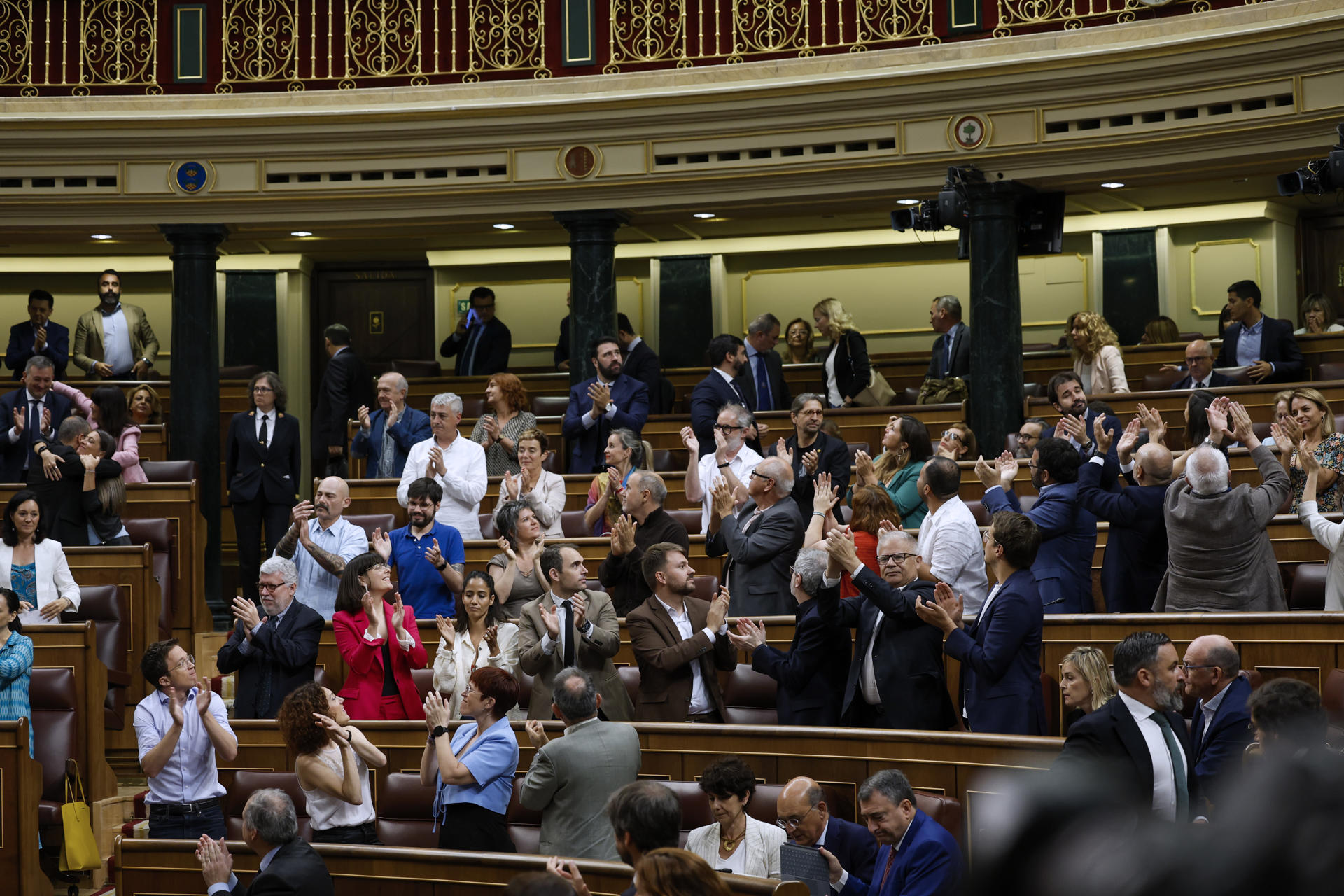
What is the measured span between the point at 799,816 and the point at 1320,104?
6.21 m

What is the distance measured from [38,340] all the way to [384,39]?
308cm

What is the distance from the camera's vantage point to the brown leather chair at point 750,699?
215 inches

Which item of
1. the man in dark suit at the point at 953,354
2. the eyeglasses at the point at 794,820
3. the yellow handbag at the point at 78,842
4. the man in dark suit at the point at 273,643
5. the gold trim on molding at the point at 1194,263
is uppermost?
the gold trim on molding at the point at 1194,263

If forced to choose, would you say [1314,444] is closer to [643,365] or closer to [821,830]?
[821,830]

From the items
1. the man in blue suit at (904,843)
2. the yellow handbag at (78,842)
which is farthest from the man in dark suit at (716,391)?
the man in blue suit at (904,843)

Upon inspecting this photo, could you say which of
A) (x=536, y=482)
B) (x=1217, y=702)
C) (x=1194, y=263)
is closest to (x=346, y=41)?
(x=536, y=482)

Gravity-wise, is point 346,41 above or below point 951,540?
above

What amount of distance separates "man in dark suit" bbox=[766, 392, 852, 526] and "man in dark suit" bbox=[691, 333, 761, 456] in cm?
128

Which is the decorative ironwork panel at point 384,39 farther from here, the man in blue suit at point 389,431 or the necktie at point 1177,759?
the necktie at point 1177,759

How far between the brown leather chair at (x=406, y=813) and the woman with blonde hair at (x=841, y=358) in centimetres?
452

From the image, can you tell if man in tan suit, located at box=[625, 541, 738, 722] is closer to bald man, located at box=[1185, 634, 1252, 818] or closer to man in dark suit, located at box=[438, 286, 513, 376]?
bald man, located at box=[1185, 634, 1252, 818]

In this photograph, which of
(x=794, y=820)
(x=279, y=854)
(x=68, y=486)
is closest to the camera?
Result: (x=794, y=820)

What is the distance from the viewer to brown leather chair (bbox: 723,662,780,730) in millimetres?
5461

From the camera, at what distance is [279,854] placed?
167 inches
